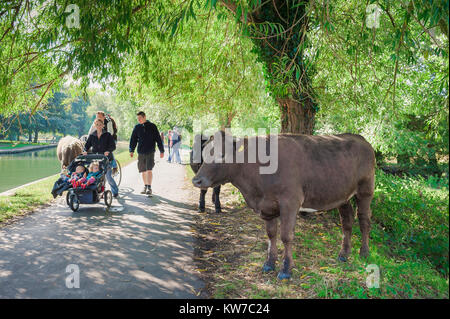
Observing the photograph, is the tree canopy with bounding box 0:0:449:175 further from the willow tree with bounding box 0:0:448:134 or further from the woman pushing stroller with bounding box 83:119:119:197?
the woman pushing stroller with bounding box 83:119:119:197

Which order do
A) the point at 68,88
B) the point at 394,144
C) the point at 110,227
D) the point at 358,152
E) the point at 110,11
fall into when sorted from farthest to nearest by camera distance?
the point at 394,144 → the point at 68,88 → the point at 110,227 → the point at 110,11 → the point at 358,152

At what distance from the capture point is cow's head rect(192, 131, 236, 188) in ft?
14.1

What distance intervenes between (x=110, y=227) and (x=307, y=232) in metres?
3.65

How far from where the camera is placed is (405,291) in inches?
134

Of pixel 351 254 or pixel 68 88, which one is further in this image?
pixel 68 88

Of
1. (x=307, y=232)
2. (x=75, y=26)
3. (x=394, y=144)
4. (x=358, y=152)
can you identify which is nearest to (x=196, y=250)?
(x=307, y=232)

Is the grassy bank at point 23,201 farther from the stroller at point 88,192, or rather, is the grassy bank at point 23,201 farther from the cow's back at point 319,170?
the cow's back at point 319,170

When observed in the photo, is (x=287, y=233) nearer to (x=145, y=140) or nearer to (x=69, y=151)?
(x=145, y=140)

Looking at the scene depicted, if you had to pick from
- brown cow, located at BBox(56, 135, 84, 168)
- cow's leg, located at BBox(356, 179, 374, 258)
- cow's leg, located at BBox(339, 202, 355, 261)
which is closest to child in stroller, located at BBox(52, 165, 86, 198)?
brown cow, located at BBox(56, 135, 84, 168)

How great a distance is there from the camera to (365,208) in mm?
4617

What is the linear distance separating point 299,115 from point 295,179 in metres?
3.12

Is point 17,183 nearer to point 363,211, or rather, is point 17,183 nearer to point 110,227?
point 110,227

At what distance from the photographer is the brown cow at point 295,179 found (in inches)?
163

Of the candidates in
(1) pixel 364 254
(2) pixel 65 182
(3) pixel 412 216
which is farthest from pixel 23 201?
(3) pixel 412 216
